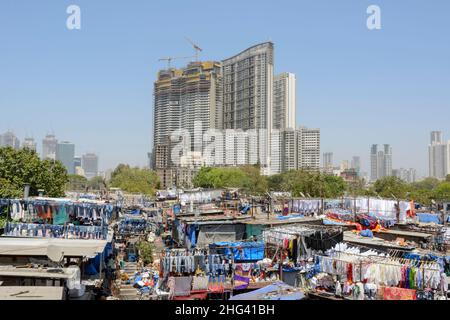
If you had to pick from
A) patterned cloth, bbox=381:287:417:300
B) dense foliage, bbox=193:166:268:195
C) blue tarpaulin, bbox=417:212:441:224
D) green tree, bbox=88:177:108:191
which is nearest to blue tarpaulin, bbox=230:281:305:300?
patterned cloth, bbox=381:287:417:300

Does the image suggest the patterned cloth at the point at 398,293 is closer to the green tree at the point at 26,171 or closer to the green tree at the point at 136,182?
the green tree at the point at 26,171

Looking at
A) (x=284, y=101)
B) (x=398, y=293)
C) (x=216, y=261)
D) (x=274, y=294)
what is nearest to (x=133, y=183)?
(x=284, y=101)

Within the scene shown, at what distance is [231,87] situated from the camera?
114 meters

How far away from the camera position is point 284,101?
385 feet

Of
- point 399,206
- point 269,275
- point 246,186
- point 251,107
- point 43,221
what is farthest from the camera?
point 251,107

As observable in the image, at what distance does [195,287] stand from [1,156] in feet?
87.6

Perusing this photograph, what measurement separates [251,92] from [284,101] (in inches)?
600

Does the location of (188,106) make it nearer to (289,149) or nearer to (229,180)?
(289,149)

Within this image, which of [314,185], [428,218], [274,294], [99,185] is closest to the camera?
[274,294]

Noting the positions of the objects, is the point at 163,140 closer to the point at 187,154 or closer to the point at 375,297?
the point at 187,154

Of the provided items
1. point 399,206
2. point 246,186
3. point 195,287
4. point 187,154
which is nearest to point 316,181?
point 399,206

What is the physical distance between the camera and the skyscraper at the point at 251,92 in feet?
333

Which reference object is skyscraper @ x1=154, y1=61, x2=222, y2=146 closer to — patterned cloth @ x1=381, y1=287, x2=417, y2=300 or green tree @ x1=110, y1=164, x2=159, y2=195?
green tree @ x1=110, y1=164, x2=159, y2=195

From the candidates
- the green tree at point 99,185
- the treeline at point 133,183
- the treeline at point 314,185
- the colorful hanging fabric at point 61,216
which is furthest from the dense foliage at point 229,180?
the colorful hanging fabric at point 61,216
